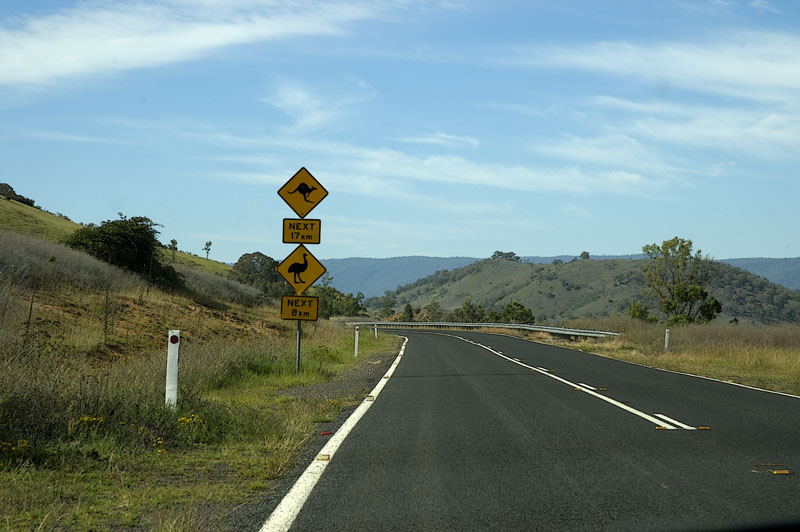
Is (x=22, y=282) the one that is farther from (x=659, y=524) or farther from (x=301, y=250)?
(x=659, y=524)

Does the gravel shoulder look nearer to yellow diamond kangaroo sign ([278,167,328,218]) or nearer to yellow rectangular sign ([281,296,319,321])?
yellow rectangular sign ([281,296,319,321])

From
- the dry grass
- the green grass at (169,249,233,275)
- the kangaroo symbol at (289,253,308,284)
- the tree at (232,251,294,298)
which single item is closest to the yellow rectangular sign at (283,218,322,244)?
the kangaroo symbol at (289,253,308,284)

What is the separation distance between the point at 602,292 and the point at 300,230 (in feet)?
443

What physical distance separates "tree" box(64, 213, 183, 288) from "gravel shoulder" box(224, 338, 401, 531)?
17.5 meters

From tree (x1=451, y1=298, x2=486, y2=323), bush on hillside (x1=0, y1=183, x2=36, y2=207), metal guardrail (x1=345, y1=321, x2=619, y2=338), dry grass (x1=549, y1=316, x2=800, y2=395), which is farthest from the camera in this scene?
tree (x1=451, y1=298, x2=486, y2=323)

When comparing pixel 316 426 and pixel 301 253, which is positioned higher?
pixel 301 253

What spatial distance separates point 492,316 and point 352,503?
88.1m

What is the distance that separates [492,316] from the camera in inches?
3652

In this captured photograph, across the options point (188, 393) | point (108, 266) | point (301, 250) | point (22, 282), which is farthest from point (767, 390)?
point (108, 266)

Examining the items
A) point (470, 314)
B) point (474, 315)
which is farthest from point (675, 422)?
point (470, 314)

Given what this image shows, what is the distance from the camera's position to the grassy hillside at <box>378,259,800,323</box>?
118 m

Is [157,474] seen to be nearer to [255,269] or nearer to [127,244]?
[127,244]

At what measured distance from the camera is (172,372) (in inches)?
338

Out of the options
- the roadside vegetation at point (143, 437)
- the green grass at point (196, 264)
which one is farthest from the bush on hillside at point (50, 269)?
the green grass at point (196, 264)
